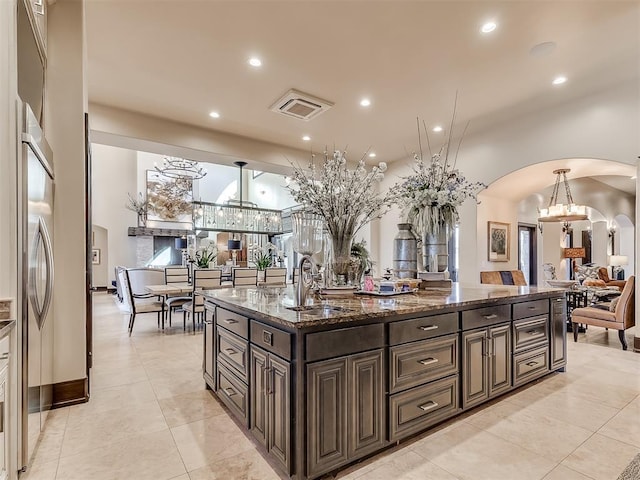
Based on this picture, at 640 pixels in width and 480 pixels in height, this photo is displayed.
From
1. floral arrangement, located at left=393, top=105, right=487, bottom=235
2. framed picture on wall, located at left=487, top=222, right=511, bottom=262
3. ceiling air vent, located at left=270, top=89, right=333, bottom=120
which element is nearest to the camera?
floral arrangement, located at left=393, top=105, right=487, bottom=235

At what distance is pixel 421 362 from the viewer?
215 centimetres

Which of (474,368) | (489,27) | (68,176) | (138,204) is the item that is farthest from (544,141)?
(138,204)

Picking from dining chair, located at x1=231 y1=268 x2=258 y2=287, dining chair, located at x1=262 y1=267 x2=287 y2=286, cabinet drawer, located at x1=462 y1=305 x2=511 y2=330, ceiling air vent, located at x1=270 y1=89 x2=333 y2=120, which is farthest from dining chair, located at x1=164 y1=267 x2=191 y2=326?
cabinet drawer, located at x1=462 y1=305 x2=511 y2=330

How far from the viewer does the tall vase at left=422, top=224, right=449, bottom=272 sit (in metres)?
3.40

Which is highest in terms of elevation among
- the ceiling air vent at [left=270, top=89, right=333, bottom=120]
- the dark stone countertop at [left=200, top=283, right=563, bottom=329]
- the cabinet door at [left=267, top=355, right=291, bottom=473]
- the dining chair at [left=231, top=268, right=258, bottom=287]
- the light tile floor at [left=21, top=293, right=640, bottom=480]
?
the ceiling air vent at [left=270, top=89, right=333, bottom=120]

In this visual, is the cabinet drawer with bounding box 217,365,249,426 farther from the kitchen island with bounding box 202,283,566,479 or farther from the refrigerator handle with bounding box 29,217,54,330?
the refrigerator handle with bounding box 29,217,54,330

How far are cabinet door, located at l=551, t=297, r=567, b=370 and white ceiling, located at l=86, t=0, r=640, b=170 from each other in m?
2.72

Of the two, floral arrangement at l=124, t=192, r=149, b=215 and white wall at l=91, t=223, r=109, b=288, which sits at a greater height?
floral arrangement at l=124, t=192, r=149, b=215

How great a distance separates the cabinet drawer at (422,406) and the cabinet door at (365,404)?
10cm

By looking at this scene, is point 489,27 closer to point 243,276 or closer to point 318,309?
point 318,309

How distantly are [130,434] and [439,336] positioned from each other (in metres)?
2.15

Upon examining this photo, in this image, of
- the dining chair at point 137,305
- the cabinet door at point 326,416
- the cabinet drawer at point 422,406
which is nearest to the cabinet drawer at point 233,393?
the cabinet door at point 326,416

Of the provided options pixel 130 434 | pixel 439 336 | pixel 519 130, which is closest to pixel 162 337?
pixel 130 434

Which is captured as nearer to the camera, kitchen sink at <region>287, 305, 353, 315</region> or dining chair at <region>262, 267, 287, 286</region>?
kitchen sink at <region>287, 305, 353, 315</region>
